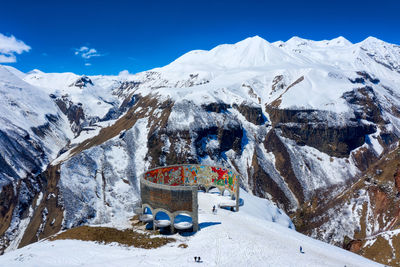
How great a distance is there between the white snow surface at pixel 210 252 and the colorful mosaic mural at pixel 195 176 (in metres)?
15.9

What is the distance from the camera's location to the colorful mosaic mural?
53.7 m

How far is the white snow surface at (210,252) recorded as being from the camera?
29625mm

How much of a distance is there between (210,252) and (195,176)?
28026mm

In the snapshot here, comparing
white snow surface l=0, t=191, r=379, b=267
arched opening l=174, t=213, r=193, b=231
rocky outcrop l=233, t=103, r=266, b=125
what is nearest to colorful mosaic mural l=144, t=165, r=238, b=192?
arched opening l=174, t=213, r=193, b=231

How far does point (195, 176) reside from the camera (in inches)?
2324

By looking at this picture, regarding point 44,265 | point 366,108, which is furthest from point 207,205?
point 366,108

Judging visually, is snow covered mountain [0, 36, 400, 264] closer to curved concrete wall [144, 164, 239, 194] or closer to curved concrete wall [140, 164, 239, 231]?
curved concrete wall [144, 164, 239, 194]

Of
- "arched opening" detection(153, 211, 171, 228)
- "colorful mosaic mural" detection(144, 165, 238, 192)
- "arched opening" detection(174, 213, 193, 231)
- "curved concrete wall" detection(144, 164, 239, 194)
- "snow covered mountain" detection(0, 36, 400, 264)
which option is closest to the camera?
"arched opening" detection(174, 213, 193, 231)

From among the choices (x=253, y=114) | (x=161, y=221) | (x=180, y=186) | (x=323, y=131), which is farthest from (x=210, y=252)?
(x=253, y=114)

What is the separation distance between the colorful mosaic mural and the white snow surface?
52.1 ft

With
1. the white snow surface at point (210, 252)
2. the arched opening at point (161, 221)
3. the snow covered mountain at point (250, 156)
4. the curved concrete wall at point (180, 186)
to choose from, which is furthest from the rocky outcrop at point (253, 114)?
the arched opening at point (161, 221)

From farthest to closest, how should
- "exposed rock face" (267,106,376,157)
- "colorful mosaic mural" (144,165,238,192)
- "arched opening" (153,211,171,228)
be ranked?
"exposed rock face" (267,106,376,157), "colorful mosaic mural" (144,165,238,192), "arched opening" (153,211,171,228)

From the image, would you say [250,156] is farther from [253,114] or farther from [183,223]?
[183,223]

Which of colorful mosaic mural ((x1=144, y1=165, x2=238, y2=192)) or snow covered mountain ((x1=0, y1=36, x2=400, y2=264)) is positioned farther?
snow covered mountain ((x1=0, y1=36, x2=400, y2=264))
